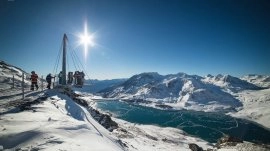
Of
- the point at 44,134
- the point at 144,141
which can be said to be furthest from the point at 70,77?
the point at 44,134

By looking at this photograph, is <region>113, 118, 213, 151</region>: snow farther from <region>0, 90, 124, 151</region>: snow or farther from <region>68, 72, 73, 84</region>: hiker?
<region>68, 72, 73, 84</region>: hiker

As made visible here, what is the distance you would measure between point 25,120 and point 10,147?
4.64 metres

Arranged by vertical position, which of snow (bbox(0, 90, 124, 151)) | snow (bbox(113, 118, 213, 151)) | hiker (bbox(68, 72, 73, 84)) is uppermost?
hiker (bbox(68, 72, 73, 84))

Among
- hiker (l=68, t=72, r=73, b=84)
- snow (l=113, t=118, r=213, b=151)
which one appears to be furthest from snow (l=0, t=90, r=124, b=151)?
hiker (l=68, t=72, r=73, b=84)

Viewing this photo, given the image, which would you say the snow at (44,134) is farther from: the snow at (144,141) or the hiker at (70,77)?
the hiker at (70,77)

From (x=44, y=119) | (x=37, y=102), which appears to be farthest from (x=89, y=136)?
(x=37, y=102)

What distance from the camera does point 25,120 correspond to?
1583 cm

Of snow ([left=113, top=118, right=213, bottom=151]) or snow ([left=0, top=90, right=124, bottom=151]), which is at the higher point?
snow ([left=0, top=90, right=124, bottom=151])

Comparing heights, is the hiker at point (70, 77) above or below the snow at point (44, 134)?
above

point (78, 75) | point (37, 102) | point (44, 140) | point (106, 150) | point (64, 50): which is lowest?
point (106, 150)

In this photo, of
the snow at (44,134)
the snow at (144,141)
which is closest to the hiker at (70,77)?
the snow at (144,141)

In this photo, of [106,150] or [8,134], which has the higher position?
[8,134]

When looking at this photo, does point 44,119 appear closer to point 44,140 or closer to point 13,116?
point 13,116

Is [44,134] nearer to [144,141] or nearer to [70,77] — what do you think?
[70,77]
